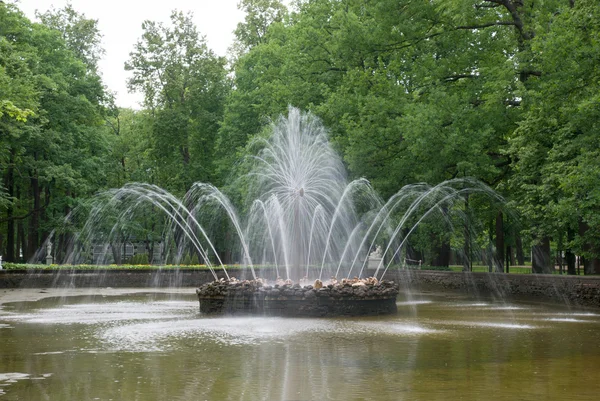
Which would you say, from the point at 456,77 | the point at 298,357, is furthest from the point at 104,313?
the point at 456,77

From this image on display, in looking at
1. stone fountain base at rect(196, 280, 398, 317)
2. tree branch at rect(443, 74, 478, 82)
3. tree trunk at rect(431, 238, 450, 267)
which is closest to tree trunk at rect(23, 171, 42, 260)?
tree trunk at rect(431, 238, 450, 267)

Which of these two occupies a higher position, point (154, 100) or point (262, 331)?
point (154, 100)

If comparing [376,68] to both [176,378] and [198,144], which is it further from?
[176,378]

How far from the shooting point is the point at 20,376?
997 cm

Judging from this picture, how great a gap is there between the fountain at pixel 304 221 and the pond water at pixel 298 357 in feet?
3.62

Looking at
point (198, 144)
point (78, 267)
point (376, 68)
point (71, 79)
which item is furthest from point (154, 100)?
point (376, 68)

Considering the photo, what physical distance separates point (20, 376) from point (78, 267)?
31.2m

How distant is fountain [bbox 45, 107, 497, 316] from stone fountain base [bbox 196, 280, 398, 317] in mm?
29

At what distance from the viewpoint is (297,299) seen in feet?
65.5

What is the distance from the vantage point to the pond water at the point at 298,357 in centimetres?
891

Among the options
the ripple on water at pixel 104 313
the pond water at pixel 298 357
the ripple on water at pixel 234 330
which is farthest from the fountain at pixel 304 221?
the ripple on water at pixel 104 313

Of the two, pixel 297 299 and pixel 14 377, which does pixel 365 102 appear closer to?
pixel 297 299

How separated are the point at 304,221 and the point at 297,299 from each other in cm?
1888

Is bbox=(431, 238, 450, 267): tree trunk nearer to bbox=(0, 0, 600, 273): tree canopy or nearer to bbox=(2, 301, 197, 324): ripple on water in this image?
bbox=(0, 0, 600, 273): tree canopy
